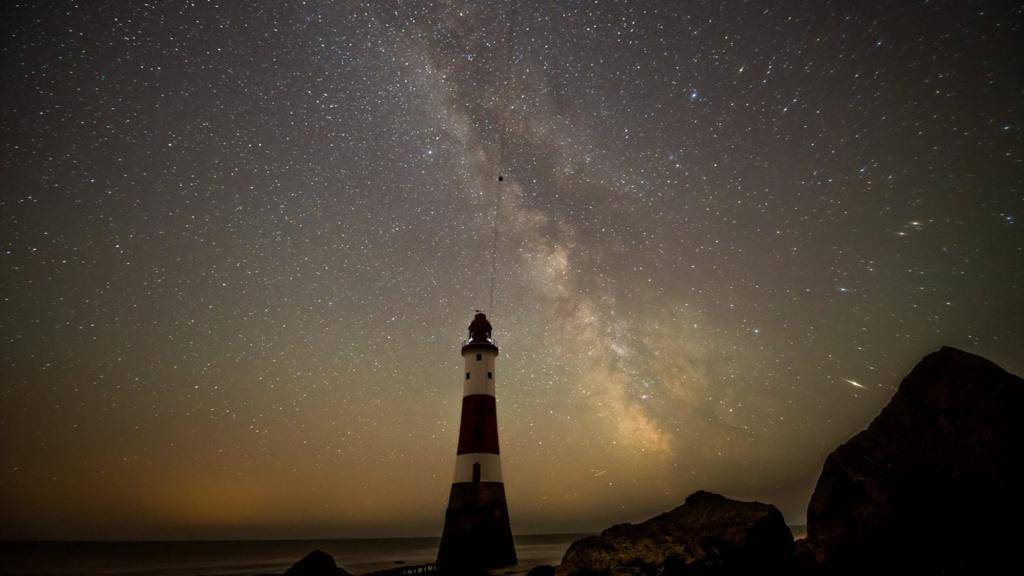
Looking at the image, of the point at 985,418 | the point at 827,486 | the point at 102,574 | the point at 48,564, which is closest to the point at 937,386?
the point at 985,418

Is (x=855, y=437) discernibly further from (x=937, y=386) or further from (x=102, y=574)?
(x=102, y=574)

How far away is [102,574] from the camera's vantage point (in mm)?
56156

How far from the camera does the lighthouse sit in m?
25.0

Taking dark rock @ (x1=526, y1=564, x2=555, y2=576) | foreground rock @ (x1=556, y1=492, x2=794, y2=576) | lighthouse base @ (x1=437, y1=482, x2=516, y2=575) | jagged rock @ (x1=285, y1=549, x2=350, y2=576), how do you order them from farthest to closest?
Answer: lighthouse base @ (x1=437, y1=482, x2=516, y2=575), jagged rock @ (x1=285, y1=549, x2=350, y2=576), dark rock @ (x1=526, y1=564, x2=555, y2=576), foreground rock @ (x1=556, y1=492, x2=794, y2=576)

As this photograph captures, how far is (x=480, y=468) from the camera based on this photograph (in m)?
26.3

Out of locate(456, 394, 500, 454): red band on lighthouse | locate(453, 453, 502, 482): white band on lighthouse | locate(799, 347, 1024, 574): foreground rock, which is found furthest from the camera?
locate(456, 394, 500, 454): red band on lighthouse

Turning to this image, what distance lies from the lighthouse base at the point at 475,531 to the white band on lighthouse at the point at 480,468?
0.80ft

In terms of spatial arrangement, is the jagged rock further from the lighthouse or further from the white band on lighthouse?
the white band on lighthouse

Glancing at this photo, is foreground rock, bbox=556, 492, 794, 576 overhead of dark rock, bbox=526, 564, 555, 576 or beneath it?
overhead

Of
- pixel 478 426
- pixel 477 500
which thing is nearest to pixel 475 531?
pixel 477 500

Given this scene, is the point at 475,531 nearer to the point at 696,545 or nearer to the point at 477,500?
the point at 477,500

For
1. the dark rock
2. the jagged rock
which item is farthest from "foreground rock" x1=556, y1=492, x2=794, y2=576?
the jagged rock

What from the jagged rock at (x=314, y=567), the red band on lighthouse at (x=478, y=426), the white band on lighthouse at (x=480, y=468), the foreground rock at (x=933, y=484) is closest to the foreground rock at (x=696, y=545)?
→ the foreground rock at (x=933, y=484)

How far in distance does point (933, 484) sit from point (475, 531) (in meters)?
18.5
